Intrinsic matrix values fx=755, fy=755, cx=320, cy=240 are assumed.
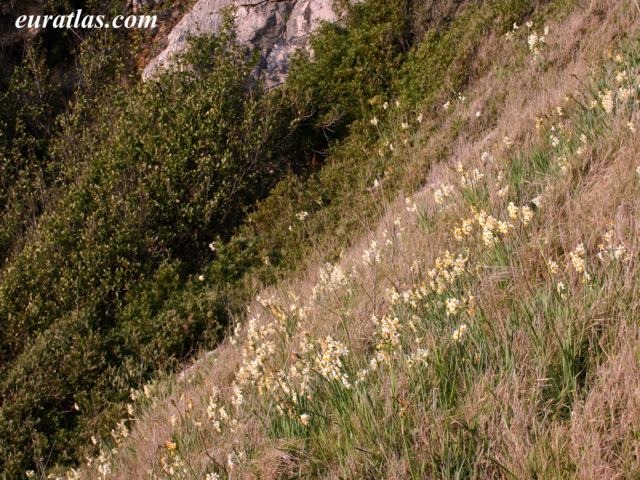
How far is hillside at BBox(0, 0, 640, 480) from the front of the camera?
9.75 ft

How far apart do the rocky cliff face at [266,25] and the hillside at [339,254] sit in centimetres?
55

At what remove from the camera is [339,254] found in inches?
295

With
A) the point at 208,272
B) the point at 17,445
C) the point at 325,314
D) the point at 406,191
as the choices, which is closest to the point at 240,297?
the point at 208,272

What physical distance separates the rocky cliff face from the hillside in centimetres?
55

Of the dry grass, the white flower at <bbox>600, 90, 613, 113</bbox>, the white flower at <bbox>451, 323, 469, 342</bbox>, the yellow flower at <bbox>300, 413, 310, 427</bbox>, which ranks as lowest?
the dry grass

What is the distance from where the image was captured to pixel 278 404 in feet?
11.1

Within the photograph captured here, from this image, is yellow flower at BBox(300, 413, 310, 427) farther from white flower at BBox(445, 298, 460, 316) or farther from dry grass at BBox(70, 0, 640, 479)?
white flower at BBox(445, 298, 460, 316)

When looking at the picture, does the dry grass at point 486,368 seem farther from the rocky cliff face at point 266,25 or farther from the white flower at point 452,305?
the rocky cliff face at point 266,25

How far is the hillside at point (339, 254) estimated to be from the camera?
9.75ft

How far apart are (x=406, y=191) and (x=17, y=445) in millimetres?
4593

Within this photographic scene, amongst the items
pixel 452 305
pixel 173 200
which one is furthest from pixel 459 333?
pixel 173 200

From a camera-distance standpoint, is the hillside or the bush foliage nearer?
the hillside

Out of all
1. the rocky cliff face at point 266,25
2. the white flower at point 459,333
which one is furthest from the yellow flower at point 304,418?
the rocky cliff face at point 266,25

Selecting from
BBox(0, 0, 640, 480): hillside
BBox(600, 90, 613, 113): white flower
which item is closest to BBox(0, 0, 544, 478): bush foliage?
BBox(0, 0, 640, 480): hillside
